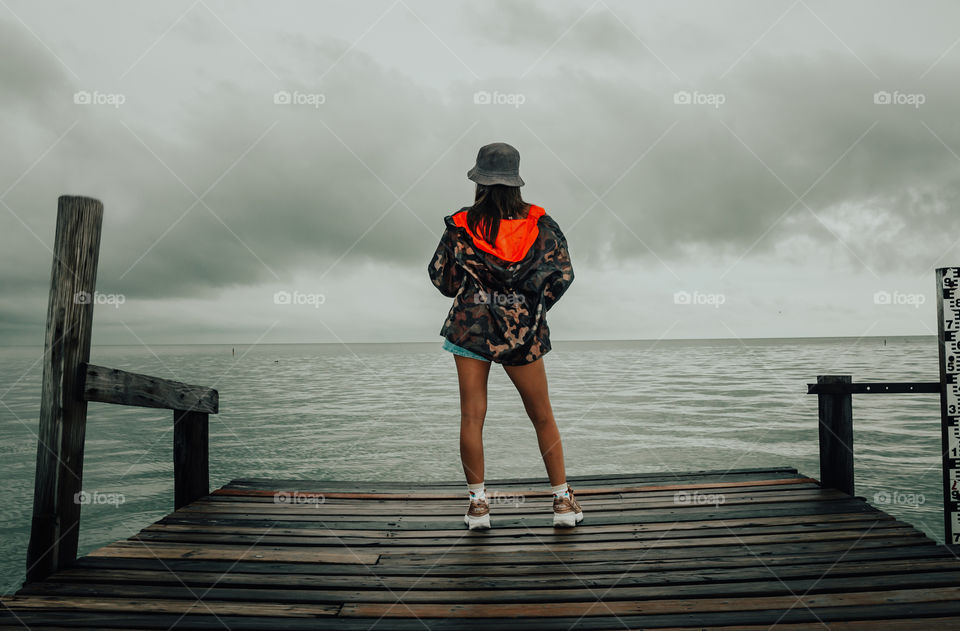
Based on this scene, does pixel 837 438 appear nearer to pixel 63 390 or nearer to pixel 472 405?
pixel 472 405

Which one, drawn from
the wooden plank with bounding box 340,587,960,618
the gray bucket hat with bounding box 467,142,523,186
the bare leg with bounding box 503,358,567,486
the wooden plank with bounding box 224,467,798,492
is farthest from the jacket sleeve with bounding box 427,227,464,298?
the wooden plank with bounding box 224,467,798,492

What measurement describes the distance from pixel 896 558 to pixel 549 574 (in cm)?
183

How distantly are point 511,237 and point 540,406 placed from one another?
40.6 inches

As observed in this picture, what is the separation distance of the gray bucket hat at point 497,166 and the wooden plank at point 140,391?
2259 millimetres

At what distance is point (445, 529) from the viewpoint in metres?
3.73

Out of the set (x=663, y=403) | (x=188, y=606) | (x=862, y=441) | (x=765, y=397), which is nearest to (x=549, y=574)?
(x=188, y=606)

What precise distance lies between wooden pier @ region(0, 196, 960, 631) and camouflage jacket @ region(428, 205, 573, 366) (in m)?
1.18

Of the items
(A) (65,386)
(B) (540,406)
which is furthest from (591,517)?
(A) (65,386)

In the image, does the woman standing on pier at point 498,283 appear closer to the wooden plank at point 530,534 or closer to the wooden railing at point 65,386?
the wooden plank at point 530,534

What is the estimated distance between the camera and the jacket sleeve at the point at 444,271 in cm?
345

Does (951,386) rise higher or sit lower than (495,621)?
higher

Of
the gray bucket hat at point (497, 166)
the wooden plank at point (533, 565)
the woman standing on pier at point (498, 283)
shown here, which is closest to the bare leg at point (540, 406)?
the woman standing on pier at point (498, 283)

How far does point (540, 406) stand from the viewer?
11.6ft

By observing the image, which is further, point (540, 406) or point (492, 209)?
point (540, 406)
